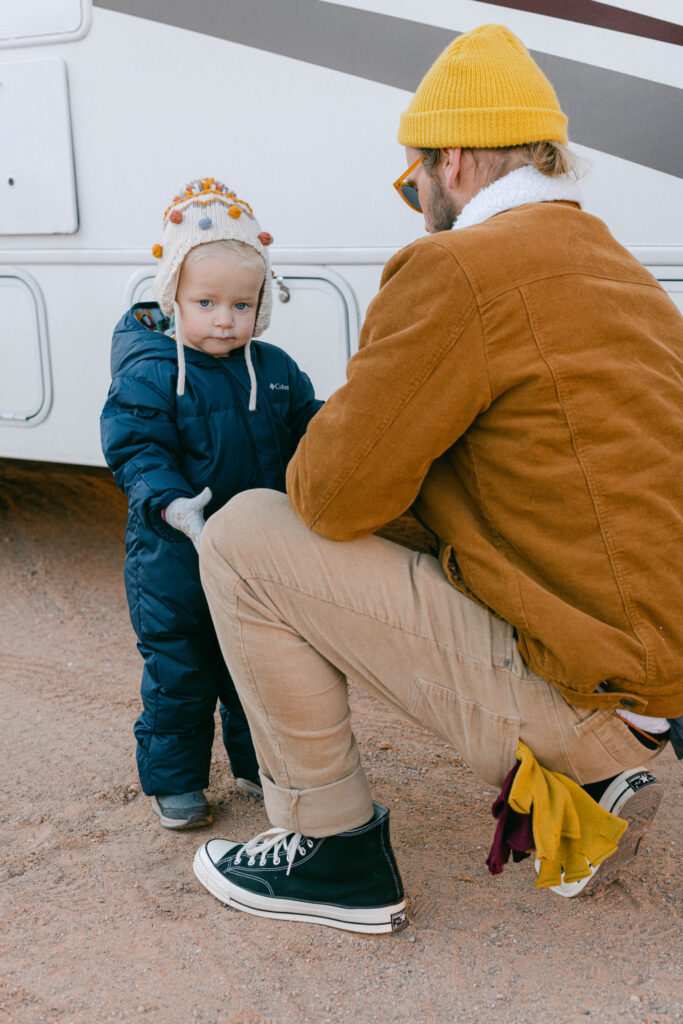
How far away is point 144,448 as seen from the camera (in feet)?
7.80

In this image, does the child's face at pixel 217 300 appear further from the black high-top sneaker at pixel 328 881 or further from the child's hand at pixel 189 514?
the black high-top sneaker at pixel 328 881

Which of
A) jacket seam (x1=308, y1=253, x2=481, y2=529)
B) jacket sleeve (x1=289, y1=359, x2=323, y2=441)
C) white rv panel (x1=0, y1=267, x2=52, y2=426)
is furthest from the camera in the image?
white rv panel (x1=0, y1=267, x2=52, y2=426)

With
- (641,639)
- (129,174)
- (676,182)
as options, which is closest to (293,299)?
(129,174)

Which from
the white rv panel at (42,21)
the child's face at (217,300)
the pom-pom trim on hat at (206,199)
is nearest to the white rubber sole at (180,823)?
the child's face at (217,300)

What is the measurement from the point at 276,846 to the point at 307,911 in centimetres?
14

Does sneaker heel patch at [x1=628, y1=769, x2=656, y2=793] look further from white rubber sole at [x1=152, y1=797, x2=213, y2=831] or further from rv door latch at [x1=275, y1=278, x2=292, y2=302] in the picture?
rv door latch at [x1=275, y1=278, x2=292, y2=302]

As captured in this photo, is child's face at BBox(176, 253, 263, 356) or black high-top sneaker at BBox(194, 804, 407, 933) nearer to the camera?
black high-top sneaker at BBox(194, 804, 407, 933)

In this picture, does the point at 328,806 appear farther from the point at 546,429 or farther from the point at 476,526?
the point at 546,429

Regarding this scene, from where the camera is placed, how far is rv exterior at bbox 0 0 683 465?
116 inches

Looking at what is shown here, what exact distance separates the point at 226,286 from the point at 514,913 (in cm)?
152

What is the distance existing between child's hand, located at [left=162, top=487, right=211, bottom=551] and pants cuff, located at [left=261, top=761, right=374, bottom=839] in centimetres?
56

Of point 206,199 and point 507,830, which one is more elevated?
point 206,199

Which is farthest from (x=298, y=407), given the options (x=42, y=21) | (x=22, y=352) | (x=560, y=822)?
(x=42, y=21)

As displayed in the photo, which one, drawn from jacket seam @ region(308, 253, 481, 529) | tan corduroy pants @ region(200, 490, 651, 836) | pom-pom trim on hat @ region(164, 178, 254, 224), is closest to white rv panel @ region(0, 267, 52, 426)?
pom-pom trim on hat @ region(164, 178, 254, 224)
